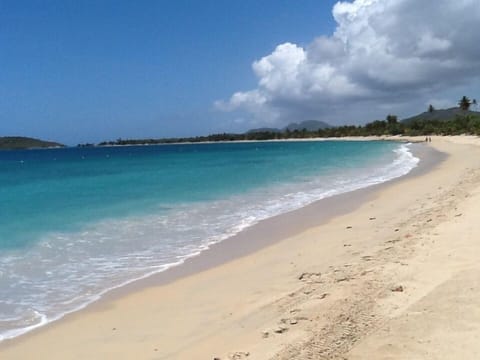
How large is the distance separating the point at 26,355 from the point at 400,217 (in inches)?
355

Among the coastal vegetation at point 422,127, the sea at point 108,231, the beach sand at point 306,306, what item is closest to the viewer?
the beach sand at point 306,306

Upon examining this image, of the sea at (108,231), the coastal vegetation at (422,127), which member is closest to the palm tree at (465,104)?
the coastal vegetation at (422,127)

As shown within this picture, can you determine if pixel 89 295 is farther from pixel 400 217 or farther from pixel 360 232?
pixel 400 217

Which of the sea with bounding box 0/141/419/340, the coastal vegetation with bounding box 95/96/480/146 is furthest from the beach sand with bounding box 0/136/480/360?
the coastal vegetation with bounding box 95/96/480/146

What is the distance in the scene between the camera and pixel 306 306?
18.4ft

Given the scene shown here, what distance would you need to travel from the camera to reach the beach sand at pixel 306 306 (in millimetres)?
4320

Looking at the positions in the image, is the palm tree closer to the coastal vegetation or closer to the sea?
the coastal vegetation

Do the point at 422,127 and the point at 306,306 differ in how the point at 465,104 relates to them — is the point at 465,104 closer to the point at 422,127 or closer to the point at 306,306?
the point at 422,127

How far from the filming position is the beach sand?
432 cm

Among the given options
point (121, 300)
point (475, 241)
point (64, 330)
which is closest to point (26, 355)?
point (64, 330)

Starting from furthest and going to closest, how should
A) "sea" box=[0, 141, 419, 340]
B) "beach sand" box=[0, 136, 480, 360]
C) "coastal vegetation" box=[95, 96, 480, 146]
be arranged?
"coastal vegetation" box=[95, 96, 480, 146] → "sea" box=[0, 141, 419, 340] → "beach sand" box=[0, 136, 480, 360]

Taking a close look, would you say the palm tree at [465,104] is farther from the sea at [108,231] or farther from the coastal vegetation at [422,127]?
the sea at [108,231]

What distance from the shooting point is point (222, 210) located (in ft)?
51.9

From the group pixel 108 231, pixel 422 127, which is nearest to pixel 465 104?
pixel 422 127
